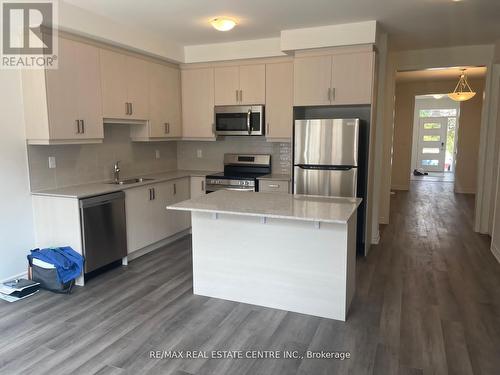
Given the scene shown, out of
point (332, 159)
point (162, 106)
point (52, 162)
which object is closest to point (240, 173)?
point (162, 106)

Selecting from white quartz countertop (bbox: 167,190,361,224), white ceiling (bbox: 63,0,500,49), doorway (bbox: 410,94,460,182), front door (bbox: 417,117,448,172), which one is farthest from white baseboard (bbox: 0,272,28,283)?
front door (bbox: 417,117,448,172)

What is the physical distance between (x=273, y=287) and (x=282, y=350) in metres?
0.63

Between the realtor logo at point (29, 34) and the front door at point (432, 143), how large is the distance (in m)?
12.0

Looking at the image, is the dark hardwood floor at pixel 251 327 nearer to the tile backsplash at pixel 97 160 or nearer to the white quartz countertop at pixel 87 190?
the white quartz countertop at pixel 87 190

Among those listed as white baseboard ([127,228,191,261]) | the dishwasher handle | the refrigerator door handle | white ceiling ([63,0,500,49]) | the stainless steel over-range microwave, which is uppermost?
white ceiling ([63,0,500,49])

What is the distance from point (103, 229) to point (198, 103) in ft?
7.85

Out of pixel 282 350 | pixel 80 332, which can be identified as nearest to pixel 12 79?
pixel 80 332

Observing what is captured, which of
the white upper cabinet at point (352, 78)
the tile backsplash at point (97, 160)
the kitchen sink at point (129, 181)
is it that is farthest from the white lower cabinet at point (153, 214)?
the white upper cabinet at point (352, 78)

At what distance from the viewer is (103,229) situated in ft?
12.5

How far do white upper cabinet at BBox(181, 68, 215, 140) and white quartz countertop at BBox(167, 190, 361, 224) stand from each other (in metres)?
2.08

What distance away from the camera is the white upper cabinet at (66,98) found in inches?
136

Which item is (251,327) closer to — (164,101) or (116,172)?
(116,172)

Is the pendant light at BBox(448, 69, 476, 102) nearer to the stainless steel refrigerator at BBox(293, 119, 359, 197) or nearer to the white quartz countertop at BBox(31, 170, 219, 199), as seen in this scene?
the stainless steel refrigerator at BBox(293, 119, 359, 197)

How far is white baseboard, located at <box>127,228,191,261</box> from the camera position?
440 centimetres
